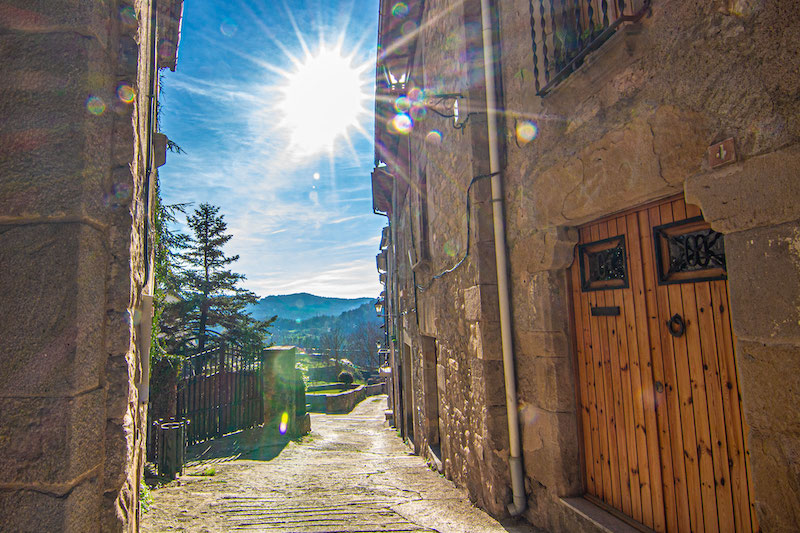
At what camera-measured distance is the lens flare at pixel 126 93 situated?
166cm

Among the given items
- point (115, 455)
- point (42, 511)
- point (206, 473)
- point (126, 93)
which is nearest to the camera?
point (42, 511)

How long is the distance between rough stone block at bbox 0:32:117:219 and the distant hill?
16898cm

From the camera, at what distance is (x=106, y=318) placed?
156cm

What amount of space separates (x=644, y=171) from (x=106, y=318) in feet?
7.90

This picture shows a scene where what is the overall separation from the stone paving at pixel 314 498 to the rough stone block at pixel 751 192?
2.47m

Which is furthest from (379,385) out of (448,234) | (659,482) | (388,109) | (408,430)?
(659,482)

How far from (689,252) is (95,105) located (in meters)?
Answer: 2.59

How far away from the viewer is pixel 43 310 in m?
1.38

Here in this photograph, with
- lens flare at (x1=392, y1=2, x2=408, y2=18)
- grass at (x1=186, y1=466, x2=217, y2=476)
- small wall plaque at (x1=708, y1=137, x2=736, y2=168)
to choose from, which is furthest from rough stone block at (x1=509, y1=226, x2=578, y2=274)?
grass at (x1=186, y1=466, x2=217, y2=476)

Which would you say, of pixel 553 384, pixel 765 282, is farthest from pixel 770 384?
Result: pixel 553 384

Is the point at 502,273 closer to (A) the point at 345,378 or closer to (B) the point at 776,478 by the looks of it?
(B) the point at 776,478

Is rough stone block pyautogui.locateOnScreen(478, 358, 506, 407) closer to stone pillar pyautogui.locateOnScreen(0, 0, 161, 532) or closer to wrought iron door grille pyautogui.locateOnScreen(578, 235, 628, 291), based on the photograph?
wrought iron door grille pyautogui.locateOnScreen(578, 235, 628, 291)

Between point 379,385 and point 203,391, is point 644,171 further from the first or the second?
point 379,385

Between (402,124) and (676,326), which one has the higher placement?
(402,124)
